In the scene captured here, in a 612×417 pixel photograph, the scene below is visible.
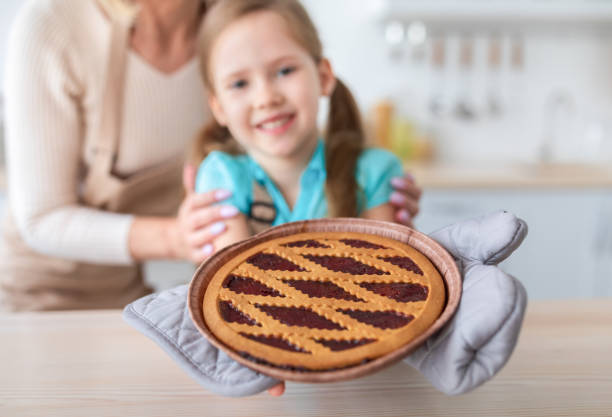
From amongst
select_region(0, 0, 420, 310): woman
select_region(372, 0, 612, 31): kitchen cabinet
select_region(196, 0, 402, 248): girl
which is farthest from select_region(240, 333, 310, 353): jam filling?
select_region(372, 0, 612, 31): kitchen cabinet

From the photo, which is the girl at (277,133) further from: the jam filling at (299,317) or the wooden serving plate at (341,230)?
the jam filling at (299,317)

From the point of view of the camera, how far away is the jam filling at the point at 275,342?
0.51 m

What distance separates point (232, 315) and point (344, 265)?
16 centimetres

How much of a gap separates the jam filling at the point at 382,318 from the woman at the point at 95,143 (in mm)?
475

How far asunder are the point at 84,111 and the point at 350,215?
0.72m

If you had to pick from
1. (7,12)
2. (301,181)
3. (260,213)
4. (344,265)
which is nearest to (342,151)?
(301,181)

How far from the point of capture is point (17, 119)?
113 cm

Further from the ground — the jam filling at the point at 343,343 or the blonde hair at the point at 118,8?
the blonde hair at the point at 118,8

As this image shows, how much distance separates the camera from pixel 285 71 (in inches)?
37.0

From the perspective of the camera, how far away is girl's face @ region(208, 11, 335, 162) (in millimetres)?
909

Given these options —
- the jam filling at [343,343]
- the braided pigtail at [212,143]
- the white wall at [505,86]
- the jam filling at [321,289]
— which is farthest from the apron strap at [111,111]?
the white wall at [505,86]

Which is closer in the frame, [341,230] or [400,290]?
[400,290]

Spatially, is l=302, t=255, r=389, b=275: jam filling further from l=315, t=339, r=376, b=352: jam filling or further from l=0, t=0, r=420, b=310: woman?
l=0, t=0, r=420, b=310: woman

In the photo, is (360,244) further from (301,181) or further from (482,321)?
→ (301,181)
